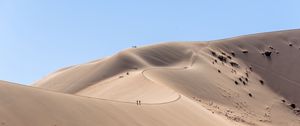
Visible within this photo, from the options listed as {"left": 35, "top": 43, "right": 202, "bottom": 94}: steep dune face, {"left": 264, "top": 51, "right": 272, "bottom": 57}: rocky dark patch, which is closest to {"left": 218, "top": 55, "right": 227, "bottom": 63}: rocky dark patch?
{"left": 35, "top": 43, "right": 202, "bottom": 94}: steep dune face

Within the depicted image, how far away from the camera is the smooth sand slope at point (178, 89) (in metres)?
16.3

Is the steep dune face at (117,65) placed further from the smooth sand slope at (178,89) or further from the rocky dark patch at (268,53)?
the rocky dark patch at (268,53)

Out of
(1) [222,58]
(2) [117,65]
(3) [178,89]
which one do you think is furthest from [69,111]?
(1) [222,58]

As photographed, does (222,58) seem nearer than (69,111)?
No

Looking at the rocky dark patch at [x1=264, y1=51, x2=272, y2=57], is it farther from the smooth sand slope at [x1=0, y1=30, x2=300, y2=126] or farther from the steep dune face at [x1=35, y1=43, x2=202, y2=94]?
the steep dune face at [x1=35, y1=43, x2=202, y2=94]

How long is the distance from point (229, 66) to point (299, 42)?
1503cm

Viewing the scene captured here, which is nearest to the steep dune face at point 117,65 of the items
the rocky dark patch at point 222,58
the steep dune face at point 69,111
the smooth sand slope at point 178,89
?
the smooth sand slope at point 178,89

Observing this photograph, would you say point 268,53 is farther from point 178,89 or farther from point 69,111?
point 69,111

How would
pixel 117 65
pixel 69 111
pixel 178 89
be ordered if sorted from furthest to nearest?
1. pixel 117 65
2. pixel 178 89
3. pixel 69 111

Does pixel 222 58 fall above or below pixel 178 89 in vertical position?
below

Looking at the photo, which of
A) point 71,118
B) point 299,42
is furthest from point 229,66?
point 71,118

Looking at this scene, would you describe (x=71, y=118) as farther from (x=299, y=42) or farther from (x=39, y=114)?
(x=299, y=42)

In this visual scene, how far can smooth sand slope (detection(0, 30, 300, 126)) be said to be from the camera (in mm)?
16345

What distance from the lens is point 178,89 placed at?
32.8 meters
